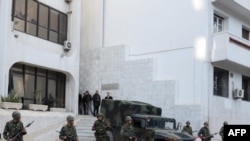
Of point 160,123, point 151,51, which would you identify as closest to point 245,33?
point 151,51

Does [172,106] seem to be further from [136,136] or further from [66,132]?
[66,132]

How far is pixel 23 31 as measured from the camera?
18328mm

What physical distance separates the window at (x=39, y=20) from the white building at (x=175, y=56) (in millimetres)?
2731

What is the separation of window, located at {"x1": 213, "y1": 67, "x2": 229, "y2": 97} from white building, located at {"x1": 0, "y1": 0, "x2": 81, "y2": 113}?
7604 millimetres

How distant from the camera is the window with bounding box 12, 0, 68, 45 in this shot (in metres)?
18.2

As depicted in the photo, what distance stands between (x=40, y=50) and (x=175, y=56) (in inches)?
268

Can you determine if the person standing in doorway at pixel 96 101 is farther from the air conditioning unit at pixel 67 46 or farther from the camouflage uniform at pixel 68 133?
the camouflage uniform at pixel 68 133

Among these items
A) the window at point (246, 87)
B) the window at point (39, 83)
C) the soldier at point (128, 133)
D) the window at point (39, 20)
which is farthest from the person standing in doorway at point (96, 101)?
the soldier at point (128, 133)

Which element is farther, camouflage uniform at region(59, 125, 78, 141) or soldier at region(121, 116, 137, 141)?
soldier at region(121, 116, 137, 141)

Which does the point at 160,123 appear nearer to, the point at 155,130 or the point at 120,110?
the point at 155,130

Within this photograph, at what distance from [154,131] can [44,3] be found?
11320mm

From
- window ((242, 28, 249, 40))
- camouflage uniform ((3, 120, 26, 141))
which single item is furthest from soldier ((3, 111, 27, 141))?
window ((242, 28, 249, 40))

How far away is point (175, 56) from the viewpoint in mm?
19219

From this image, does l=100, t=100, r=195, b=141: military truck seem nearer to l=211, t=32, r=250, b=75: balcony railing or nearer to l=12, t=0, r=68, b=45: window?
l=211, t=32, r=250, b=75: balcony railing
